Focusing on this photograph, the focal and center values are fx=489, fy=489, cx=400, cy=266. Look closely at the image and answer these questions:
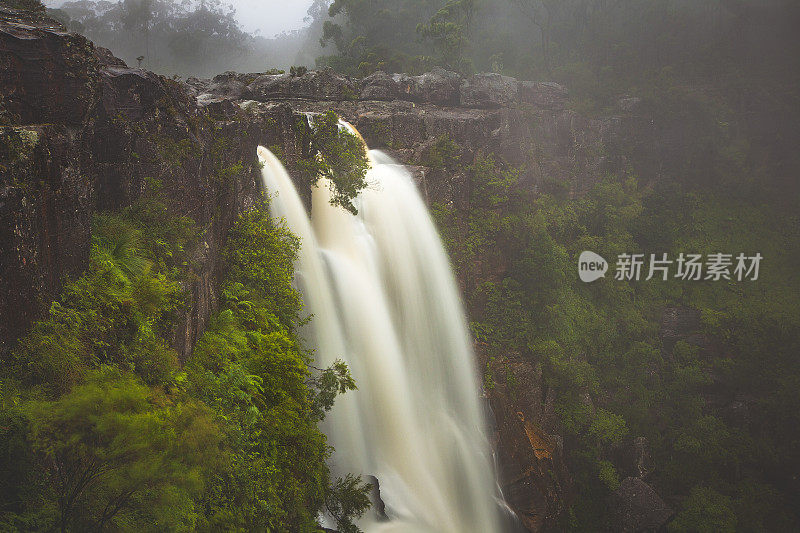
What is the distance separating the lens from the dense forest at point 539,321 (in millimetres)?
4637

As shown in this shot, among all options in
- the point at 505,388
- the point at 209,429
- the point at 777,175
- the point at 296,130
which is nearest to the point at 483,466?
the point at 505,388

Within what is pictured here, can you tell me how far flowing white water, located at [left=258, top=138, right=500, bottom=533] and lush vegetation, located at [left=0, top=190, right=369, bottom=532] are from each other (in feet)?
3.37

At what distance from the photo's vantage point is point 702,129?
86.0ft

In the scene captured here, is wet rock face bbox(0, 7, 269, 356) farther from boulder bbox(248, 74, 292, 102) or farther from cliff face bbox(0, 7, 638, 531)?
boulder bbox(248, 74, 292, 102)

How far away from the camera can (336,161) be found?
587 inches

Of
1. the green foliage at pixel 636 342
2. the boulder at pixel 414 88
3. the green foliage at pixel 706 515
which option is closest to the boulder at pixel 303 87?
the boulder at pixel 414 88

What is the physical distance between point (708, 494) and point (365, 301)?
533 inches

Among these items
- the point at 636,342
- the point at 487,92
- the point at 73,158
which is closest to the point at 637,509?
the point at 636,342

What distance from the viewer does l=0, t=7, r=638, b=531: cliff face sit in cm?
538

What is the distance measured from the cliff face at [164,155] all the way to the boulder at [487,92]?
293cm

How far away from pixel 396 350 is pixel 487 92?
57.4ft

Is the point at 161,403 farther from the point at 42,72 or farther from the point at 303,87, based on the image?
the point at 303,87

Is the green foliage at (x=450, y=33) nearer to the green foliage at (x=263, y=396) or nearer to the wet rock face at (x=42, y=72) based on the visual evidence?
the green foliage at (x=263, y=396)

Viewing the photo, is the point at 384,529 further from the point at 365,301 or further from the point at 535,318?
the point at 535,318
